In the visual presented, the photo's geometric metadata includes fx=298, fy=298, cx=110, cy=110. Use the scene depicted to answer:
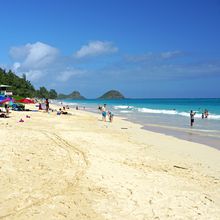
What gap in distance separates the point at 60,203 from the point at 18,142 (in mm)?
6335

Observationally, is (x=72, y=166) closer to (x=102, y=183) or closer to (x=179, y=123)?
(x=102, y=183)

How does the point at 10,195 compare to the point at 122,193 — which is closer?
the point at 10,195

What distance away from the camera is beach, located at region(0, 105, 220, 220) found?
223 inches

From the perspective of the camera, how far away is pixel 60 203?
5926 mm

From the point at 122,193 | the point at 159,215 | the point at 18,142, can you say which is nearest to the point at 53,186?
the point at 122,193

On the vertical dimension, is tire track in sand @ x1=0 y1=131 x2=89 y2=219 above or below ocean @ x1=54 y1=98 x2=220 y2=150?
above

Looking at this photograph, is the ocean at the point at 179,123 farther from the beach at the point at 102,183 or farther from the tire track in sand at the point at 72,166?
the tire track in sand at the point at 72,166

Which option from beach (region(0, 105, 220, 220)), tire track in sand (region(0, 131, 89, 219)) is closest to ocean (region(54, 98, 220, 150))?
beach (region(0, 105, 220, 220))

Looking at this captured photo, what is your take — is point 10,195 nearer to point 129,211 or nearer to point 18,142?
point 129,211

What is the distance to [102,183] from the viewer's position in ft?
23.9

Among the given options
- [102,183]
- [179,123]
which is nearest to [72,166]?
[102,183]

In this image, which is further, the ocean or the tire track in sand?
the ocean

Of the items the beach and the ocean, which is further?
the ocean

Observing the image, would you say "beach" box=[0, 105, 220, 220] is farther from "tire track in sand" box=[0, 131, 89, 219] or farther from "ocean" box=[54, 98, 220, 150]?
"ocean" box=[54, 98, 220, 150]
